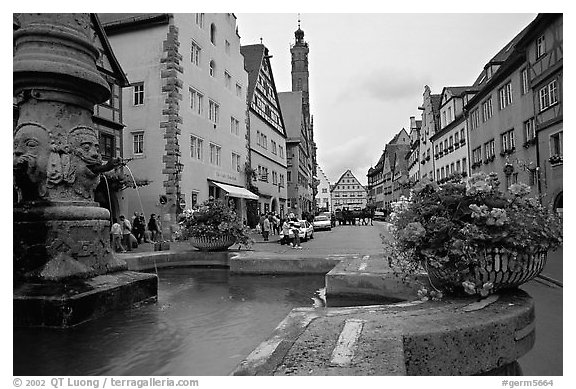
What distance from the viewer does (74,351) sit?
300 cm

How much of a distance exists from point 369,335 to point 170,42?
20.4m

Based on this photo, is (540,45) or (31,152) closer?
(31,152)

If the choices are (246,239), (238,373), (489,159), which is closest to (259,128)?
(489,159)

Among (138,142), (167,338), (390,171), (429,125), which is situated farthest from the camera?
(390,171)

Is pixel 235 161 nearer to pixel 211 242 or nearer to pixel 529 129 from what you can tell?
pixel 529 129

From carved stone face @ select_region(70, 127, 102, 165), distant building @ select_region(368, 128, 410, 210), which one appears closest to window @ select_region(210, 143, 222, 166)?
carved stone face @ select_region(70, 127, 102, 165)

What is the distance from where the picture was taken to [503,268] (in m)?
3.09

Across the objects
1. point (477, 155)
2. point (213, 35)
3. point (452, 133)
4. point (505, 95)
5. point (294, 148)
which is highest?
point (213, 35)

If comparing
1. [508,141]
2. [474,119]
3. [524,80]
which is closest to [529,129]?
[524,80]

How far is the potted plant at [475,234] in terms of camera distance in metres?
3.07

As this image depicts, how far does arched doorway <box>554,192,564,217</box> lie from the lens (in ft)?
10.1

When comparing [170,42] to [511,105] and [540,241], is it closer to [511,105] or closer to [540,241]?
[511,105]

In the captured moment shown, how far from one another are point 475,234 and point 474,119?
2727cm

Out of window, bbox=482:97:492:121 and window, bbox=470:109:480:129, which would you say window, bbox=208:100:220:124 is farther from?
window, bbox=470:109:480:129
